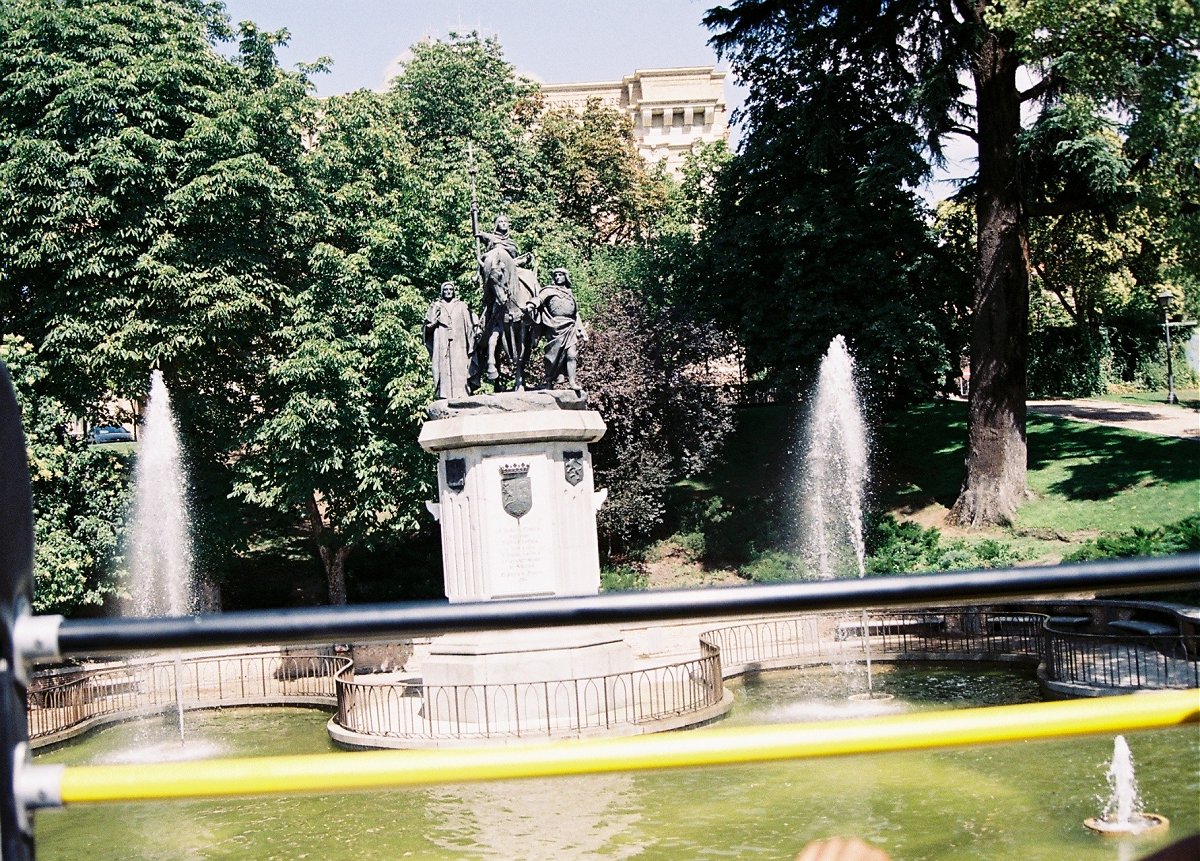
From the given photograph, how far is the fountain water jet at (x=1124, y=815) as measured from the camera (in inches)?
363

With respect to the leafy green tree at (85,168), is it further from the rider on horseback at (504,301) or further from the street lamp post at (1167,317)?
the street lamp post at (1167,317)

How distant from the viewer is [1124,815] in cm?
938

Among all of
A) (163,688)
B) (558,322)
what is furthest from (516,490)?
(163,688)

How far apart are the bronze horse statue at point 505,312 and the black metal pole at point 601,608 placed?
16.2 meters

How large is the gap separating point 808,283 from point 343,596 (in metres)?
14.5

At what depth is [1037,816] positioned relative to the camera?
9.86m

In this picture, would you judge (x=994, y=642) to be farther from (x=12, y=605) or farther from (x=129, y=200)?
(x=12, y=605)

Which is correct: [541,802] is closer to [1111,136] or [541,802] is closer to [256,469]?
[256,469]

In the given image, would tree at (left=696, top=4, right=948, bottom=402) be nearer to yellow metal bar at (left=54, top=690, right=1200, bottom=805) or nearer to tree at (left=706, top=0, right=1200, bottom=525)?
tree at (left=706, top=0, right=1200, bottom=525)

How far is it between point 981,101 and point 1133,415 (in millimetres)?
15985

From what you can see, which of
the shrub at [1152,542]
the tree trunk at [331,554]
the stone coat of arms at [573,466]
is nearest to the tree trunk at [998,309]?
the shrub at [1152,542]

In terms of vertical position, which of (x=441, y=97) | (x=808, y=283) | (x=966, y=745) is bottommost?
(x=966, y=745)

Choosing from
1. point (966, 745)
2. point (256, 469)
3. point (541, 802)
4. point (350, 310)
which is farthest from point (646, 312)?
point (966, 745)

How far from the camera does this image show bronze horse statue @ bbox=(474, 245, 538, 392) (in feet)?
56.6
